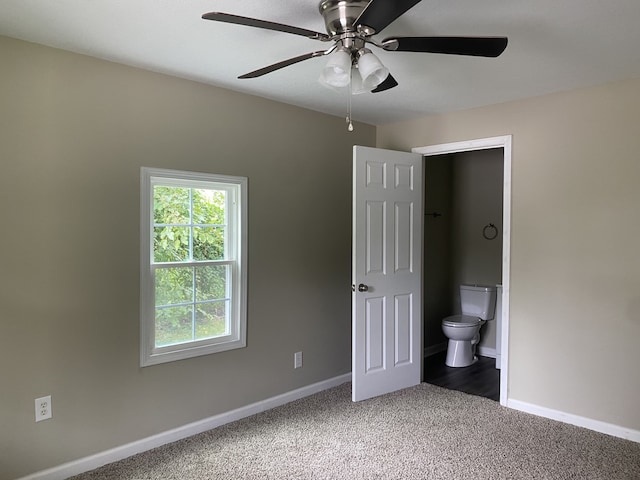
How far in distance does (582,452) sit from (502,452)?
0.49 meters

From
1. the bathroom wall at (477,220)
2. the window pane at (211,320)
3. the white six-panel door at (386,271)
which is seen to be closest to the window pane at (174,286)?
the window pane at (211,320)

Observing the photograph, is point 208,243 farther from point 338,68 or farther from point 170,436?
point 338,68

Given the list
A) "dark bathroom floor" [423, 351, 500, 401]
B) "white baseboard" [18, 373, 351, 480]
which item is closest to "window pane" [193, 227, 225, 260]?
"white baseboard" [18, 373, 351, 480]

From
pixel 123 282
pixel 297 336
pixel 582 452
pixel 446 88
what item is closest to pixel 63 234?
pixel 123 282

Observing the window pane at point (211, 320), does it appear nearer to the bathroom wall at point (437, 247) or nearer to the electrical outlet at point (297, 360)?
the electrical outlet at point (297, 360)

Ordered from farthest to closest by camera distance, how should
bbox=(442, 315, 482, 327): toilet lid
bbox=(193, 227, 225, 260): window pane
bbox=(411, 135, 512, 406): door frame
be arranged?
bbox=(442, 315, 482, 327): toilet lid < bbox=(411, 135, 512, 406): door frame < bbox=(193, 227, 225, 260): window pane

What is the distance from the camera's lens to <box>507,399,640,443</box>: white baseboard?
303cm

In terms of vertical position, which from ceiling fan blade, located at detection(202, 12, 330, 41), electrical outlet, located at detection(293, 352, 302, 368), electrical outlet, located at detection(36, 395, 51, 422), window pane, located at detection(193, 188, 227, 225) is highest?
ceiling fan blade, located at detection(202, 12, 330, 41)

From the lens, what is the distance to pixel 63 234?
99.8 inches

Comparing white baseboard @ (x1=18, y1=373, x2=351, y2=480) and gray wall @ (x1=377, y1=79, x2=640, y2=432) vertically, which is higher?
gray wall @ (x1=377, y1=79, x2=640, y2=432)

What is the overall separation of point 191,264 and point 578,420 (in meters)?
2.87

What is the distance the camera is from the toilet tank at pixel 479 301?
491cm

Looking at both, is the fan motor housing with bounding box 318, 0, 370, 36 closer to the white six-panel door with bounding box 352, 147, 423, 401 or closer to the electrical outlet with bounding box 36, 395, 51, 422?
the white six-panel door with bounding box 352, 147, 423, 401

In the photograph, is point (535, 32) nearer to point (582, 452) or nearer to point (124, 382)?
point (582, 452)
